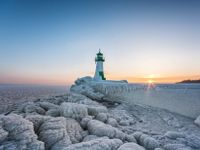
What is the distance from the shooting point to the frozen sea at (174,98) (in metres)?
12.5

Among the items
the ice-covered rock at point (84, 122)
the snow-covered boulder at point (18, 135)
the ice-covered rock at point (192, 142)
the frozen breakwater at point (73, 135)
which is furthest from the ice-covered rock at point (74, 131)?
the ice-covered rock at point (192, 142)

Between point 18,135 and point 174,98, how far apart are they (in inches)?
489

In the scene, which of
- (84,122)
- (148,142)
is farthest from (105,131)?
(148,142)

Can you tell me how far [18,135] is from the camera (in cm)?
468

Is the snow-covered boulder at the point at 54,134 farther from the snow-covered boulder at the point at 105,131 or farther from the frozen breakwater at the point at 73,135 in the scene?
the snow-covered boulder at the point at 105,131

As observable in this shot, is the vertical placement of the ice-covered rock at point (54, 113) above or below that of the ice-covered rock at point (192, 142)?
above

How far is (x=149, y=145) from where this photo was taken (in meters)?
5.61

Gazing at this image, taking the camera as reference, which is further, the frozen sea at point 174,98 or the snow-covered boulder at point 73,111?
the frozen sea at point 174,98

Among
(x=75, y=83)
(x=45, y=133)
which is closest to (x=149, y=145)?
(x=45, y=133)

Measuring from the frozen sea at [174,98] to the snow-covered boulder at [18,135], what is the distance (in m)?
11.7

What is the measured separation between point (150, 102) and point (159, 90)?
136cm

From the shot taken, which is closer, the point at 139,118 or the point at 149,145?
the point at 149,145

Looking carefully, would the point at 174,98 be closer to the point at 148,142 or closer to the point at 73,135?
the point at 148,142

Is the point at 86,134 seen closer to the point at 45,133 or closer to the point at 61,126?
the point at 61,126
